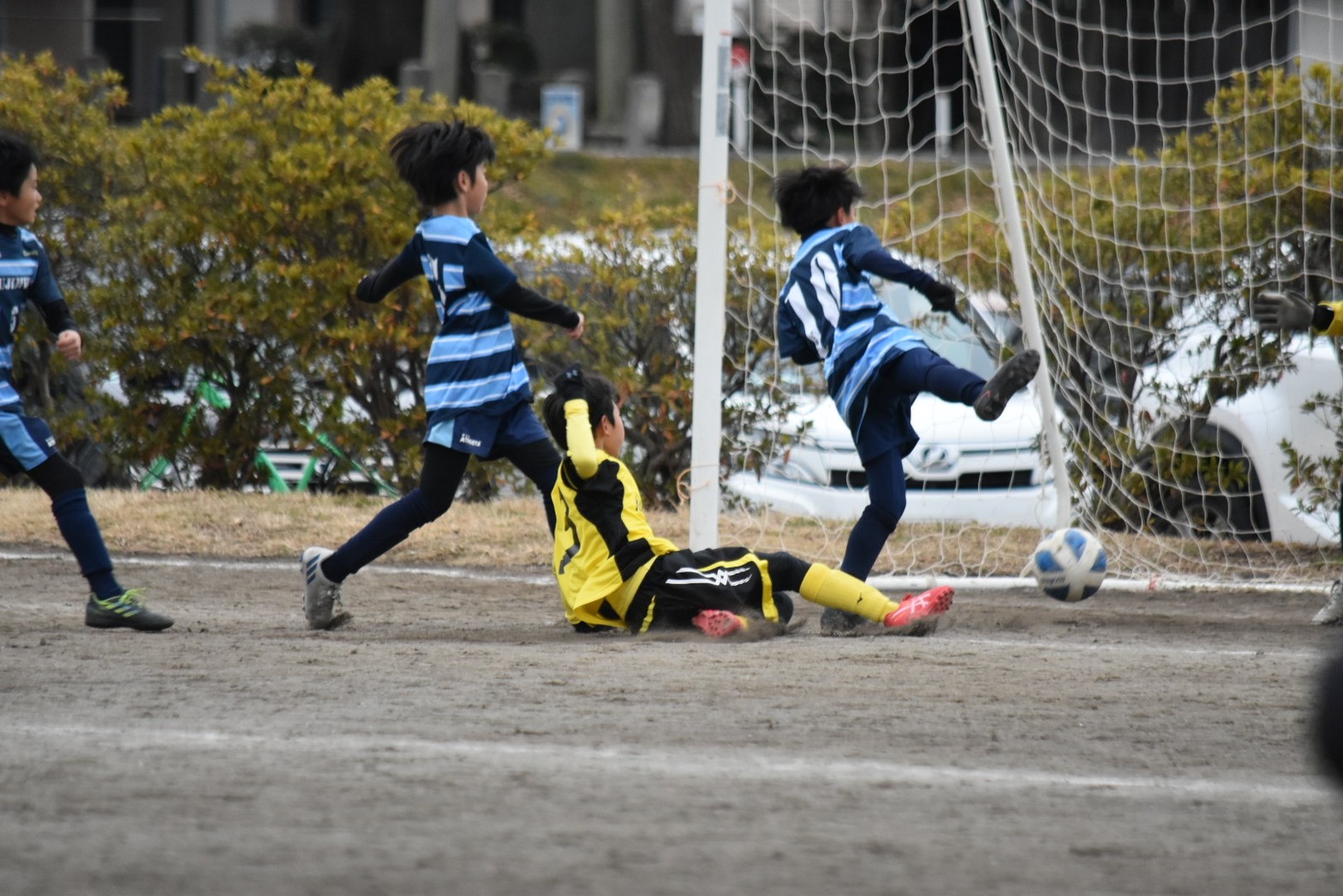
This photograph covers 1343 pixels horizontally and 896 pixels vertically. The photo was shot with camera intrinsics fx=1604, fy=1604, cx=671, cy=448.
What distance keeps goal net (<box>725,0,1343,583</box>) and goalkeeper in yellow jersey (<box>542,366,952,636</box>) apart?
184cm

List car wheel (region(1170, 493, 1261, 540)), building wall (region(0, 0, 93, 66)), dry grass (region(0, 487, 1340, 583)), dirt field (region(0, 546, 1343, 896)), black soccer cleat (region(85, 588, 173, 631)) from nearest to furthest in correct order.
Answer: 1. dirt field (region(0, 546, 1343, 896))
2. black soccer cleat (region(85, 588, 173, 631))
3. dry grass (region(0, 487, 1340, 583))
4. car wheel (region(1170, 493, 1261, 540))
5. building wall (region(0, 0, 93, 66))

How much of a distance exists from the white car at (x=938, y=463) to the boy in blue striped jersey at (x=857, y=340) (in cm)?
231

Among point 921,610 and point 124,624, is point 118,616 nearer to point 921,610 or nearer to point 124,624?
point 124,624

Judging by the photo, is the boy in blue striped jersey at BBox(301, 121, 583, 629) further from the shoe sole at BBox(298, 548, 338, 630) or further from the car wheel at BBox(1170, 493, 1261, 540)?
the car wheel at BBox(1170, 493, 1261, 540)

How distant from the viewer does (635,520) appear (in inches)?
207

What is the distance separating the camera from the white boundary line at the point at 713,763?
3.32 meters

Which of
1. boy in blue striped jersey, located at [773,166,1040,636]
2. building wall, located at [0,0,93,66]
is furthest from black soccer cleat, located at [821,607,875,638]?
building wall, located at [0,0,93,66]

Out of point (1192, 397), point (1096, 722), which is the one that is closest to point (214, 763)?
point (1096, 722)

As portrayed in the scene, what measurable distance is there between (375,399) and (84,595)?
7.65ft

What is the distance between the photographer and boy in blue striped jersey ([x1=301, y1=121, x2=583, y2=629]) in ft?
17.4

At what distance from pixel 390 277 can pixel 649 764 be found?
8.70 feet

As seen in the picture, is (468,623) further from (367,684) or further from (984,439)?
(984,439)

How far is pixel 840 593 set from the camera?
207 inches

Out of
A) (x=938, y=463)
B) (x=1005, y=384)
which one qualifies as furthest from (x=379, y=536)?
(x=938, y=463)
